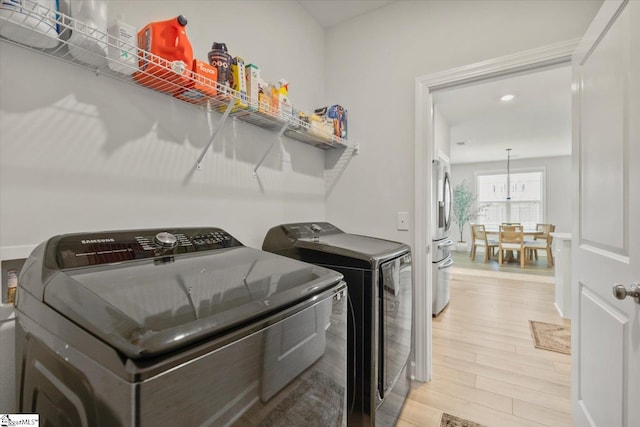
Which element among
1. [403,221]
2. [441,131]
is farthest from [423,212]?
[441,131]

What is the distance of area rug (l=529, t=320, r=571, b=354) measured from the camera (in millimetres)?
2529

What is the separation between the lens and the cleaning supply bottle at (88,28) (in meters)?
0.88

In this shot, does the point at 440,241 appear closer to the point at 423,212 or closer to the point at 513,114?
the point at 423,212

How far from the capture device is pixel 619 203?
3.67 ft

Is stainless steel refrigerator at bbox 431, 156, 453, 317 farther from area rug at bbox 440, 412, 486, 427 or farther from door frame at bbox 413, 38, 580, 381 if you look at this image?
area rug at bbox 440, 412, 486, 427

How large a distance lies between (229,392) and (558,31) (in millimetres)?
2206

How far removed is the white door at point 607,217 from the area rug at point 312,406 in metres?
0.98

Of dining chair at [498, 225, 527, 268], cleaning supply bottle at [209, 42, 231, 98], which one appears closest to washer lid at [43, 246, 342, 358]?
cleaning supply bottle at [209, 42, 231, 98]

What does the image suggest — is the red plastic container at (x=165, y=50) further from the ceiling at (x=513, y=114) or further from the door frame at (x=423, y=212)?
the ceiling at (x=513, y=114)

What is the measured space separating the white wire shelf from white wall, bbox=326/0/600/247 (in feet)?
2.69

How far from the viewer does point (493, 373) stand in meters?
2.15

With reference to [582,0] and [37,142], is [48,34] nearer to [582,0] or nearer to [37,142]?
[37,142]

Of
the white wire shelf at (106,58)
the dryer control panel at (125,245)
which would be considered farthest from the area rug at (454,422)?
Answer: the white wire shelf at (106,58)

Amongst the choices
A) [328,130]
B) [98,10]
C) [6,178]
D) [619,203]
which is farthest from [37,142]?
[619,203]
